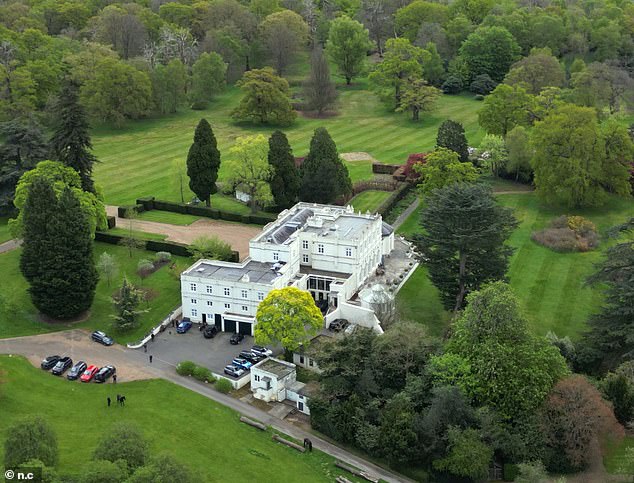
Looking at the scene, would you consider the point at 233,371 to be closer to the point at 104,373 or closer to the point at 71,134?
the point at 104,373

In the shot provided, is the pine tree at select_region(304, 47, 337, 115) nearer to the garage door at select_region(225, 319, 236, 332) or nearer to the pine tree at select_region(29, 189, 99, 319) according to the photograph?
the pine tree at select_region(29, 189, 99, 319)

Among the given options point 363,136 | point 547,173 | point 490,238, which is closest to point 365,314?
point 490,238

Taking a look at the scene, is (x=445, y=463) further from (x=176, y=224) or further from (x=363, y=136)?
(x=363, y=136)

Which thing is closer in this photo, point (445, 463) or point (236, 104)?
point (445, 463)

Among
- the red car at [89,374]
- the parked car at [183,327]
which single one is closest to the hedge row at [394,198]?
the parked car at [183,327]

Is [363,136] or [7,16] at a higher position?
[7,16]

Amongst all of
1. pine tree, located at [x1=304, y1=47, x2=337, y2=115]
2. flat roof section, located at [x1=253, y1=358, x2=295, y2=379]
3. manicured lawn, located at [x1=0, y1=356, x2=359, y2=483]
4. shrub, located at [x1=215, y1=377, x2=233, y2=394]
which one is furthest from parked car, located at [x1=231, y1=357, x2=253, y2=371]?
pine tree, located at [x1=304, y1=47, x2=337, y2=115]
